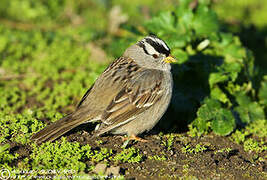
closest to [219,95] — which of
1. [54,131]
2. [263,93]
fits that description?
[263,93]

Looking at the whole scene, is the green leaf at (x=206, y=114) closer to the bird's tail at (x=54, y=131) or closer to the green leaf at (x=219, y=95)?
the green leaf at (x=219, y=95)

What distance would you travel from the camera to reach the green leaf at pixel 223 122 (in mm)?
6227

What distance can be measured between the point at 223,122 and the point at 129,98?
169 cm

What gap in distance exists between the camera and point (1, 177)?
451 cm

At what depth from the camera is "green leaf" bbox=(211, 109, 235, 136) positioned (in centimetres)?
623

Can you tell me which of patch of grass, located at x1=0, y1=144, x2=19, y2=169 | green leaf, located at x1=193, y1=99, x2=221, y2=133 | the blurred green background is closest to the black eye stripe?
the blurred green background

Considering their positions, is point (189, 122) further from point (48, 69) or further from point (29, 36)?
point (29, 36)

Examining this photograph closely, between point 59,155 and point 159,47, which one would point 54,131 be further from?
point 159,47

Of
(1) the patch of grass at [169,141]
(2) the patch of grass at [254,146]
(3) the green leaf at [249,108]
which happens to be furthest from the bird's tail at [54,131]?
(3) the green leaf at [249,108]

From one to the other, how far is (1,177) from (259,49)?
741cm

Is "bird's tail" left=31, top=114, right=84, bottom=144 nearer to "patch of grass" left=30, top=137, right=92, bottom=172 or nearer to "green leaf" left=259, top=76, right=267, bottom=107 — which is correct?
"patch of grass" left=30, top=137, right=92, bottom=172

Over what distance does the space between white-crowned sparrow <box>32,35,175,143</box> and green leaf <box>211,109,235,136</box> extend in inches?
40.5

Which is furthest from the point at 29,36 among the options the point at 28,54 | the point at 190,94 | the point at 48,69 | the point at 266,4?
the point at 266,4

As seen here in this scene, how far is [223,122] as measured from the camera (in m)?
6.28
